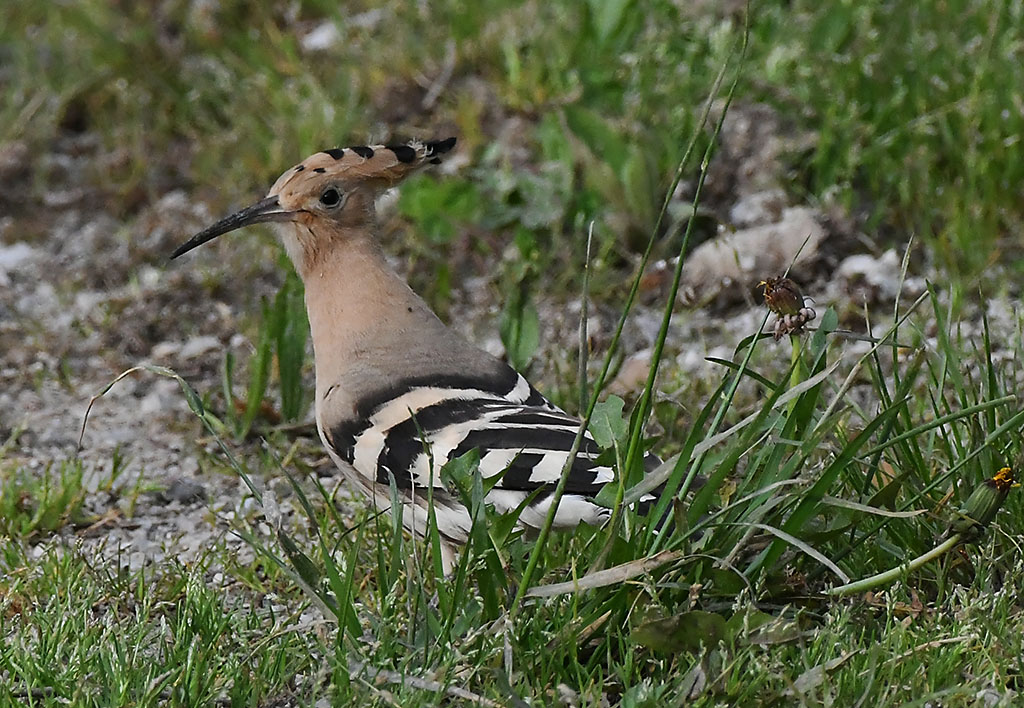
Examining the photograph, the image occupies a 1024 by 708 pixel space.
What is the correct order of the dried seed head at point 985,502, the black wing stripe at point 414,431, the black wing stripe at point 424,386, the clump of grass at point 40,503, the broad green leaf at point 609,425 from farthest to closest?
the clump of grass at point 40,503, the black wing stripe at point 424,386, the black wing stripe at point 414,431, the broad green leaf at point 609,425, the dried seed head at point 985,502

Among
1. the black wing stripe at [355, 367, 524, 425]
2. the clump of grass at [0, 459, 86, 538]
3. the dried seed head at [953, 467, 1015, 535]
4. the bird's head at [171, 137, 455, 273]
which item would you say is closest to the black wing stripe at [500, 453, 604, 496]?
the black wing stripe at [355, 367, 524, 425]

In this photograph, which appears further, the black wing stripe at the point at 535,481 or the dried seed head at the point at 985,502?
the black wing stripe at the point at 535,481

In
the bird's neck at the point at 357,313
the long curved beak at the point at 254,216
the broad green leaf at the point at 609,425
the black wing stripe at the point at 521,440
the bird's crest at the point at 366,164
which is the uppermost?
the bird's crest at the point at 366,164

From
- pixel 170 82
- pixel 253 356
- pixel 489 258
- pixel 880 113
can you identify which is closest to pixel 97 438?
pixel 253 356

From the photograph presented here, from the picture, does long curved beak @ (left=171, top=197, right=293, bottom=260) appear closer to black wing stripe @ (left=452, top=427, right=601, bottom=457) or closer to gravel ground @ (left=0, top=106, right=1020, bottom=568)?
gravel ground @ (left=0, top=106, right=1020, bottom=568)

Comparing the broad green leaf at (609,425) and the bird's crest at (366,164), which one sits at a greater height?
the bird's crest at (366,164)

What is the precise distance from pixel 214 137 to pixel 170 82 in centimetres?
44

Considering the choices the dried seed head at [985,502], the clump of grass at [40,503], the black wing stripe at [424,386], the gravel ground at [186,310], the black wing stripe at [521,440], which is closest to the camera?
the dried seed head at [985,502]

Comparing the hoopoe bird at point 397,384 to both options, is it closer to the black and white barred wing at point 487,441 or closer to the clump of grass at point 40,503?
the black and white barred wing at point 487,441

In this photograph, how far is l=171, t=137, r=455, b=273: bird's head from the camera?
300 cm

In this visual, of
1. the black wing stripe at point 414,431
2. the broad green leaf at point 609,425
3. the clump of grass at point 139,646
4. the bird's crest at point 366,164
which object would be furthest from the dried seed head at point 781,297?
the bird's crest at point 366,164

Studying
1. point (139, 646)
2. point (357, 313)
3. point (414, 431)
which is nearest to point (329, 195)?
point (357, 313)

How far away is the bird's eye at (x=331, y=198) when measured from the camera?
9.89 ft

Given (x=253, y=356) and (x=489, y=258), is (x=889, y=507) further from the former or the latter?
(x=489, y=258)
